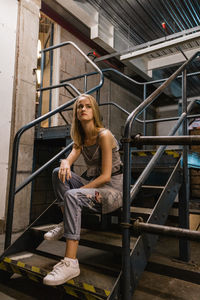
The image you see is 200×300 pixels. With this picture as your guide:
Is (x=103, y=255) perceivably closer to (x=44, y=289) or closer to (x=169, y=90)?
(x=44, y=289)

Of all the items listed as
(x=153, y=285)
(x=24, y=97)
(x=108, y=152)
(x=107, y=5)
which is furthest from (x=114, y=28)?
(x=153, y=285)

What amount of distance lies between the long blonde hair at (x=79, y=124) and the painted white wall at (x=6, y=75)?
1.76 m

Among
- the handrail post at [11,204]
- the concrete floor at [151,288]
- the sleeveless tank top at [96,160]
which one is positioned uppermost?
the sleeveless tank top at [96,160]

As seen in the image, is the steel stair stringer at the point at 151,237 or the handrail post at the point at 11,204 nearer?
the steel stair stringer at the point at 151,237

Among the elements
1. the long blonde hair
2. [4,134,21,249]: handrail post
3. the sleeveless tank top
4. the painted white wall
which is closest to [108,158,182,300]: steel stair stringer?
the sleeveless tank top

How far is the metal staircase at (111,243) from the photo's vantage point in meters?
1.31

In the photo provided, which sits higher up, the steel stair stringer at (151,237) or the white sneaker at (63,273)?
the steel stair stringer at (151,237)

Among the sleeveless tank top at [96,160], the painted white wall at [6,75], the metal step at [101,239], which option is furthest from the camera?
the painted white wall at [6,75]

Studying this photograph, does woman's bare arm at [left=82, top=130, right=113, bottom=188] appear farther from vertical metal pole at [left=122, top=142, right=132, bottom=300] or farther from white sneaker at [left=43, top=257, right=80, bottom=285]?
white sneaker at [left=43, top=257, right=80, bottom=285]

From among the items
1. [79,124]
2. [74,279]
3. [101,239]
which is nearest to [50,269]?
[74,279]

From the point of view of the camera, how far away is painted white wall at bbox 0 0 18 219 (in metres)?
3.29

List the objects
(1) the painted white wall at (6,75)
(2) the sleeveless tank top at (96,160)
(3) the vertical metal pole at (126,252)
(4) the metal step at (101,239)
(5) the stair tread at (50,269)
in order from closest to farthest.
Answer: (3) the vertical metal pole at (126,252)
(5) the stair tread at (50,269)
(4) the metal step at (101,239)
(2) the sleeveless tank top at (96,160)
(1) the painted white wall at (6,75)

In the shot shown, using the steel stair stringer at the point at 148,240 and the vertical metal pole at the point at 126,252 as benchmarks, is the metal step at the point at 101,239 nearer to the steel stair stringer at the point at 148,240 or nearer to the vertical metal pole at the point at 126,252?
the steel stair stringer at the point at 148,240

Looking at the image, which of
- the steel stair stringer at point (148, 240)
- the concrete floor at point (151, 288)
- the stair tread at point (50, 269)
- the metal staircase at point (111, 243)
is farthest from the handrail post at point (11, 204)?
the steel stair stringer at point (148, 240)
